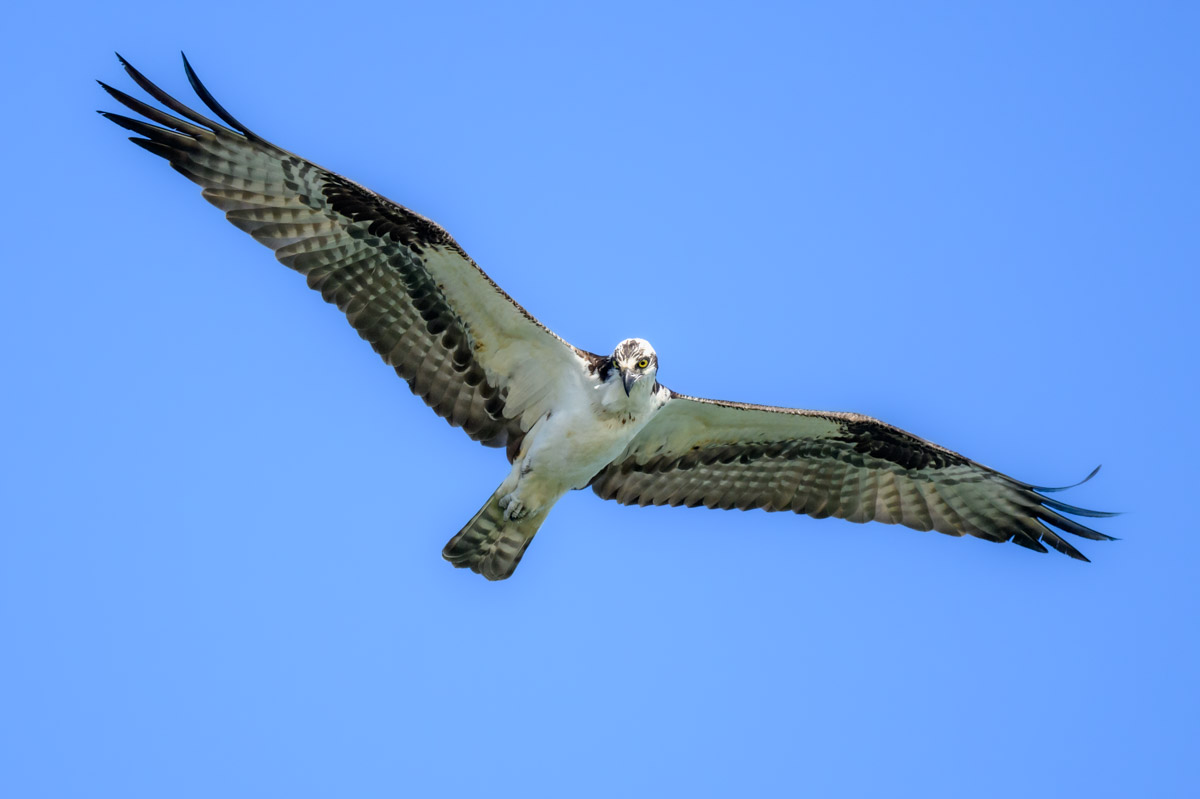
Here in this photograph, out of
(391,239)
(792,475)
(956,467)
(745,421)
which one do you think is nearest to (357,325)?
(391,239)

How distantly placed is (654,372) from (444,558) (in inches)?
102

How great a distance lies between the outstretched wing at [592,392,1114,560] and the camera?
12.8 m

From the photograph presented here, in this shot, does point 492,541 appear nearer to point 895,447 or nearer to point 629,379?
point 629,379

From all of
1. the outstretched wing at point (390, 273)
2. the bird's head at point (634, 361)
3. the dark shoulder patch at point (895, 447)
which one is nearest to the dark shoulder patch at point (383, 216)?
the outstretched wing at point (390, 273)

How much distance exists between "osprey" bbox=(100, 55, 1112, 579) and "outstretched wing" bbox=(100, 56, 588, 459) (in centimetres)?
1

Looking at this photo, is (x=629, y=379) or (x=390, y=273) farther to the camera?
(x=390, y=273)

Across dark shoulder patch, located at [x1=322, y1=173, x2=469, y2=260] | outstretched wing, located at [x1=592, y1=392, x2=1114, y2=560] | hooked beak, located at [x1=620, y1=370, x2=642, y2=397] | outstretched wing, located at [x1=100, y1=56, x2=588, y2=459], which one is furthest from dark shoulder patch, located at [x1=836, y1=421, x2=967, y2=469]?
dark shoulder patch, located at [x1=322, y1=173, x2=469, y2=260]

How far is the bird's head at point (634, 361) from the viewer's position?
36.2 feet

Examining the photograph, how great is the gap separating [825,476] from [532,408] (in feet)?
10.1

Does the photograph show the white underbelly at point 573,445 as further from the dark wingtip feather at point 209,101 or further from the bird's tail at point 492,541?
the dark wingtip feather at point 209,101

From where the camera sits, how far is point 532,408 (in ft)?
40.0

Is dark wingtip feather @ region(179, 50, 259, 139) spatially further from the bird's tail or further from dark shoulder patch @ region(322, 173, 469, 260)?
the bird's tail

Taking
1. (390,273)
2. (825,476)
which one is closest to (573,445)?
(390,273)

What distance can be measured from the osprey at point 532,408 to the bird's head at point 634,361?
0.01 m
